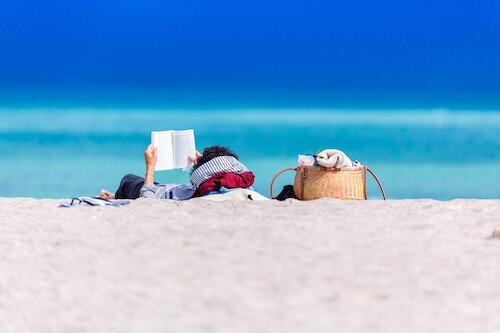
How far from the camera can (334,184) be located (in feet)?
20.8

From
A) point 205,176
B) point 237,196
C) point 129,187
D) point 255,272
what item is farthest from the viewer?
point 129,187

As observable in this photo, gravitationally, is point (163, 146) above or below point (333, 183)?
above

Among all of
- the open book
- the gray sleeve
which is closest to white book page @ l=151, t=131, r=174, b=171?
the open book

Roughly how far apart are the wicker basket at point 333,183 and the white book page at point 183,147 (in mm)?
935

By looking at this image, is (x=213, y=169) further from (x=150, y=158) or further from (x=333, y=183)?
(x=333, y=183)

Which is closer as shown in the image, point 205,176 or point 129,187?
point 205,176

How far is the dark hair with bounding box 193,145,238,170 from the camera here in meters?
6.56

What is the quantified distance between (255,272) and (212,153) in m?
3.02

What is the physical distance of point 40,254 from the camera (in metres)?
4.32

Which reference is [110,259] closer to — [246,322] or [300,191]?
[246,322]

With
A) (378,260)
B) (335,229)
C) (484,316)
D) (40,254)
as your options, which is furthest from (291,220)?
(484,316)

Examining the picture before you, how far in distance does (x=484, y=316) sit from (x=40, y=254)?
2.30 meters

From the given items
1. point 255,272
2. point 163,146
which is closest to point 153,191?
point 163,146

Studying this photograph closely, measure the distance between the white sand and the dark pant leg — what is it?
4.69 feet
